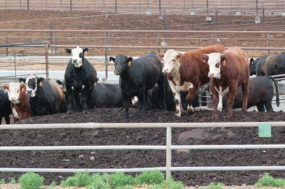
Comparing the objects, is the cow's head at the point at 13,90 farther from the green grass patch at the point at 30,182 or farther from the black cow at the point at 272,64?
the black cow at the point at 272,64

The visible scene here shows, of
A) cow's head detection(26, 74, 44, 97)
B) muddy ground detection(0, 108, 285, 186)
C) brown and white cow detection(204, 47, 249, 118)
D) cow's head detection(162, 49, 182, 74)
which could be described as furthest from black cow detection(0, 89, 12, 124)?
brown and white cow detection(204, 47, 249, 118)

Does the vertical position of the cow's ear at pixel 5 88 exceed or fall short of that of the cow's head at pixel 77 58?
it falls short

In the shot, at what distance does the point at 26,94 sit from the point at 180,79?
429cm

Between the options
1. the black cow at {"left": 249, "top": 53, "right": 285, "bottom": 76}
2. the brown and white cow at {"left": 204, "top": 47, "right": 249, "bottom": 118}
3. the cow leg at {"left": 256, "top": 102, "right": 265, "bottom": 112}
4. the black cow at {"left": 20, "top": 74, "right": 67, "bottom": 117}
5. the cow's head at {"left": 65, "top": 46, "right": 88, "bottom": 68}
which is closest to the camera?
the brown and white cow at {"left": 204, "top": 47, "right": 249, "bottom": 118}

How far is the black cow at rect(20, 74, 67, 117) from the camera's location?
1396cm

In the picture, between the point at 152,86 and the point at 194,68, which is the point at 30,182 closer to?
the point at 194,68

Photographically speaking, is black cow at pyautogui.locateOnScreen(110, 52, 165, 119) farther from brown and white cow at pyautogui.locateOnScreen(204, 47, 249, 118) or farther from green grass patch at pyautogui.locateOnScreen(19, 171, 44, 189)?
green grass patch at pyautogui.locateOnScreen(19, 171, 44, 189)

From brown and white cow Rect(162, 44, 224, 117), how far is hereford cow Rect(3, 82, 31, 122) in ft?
12.8

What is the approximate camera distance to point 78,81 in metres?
13.8

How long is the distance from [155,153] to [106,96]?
268 inches

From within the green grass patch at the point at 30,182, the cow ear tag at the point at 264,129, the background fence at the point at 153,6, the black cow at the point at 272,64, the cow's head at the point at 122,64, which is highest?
the background fence at the point at 153,6

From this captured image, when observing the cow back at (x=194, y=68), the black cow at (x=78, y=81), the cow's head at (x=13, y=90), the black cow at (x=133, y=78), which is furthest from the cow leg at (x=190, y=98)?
the cow's head at (x=13, y=90)

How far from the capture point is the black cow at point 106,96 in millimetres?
15688

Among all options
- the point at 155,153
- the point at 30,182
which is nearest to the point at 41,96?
the point at 155,153
